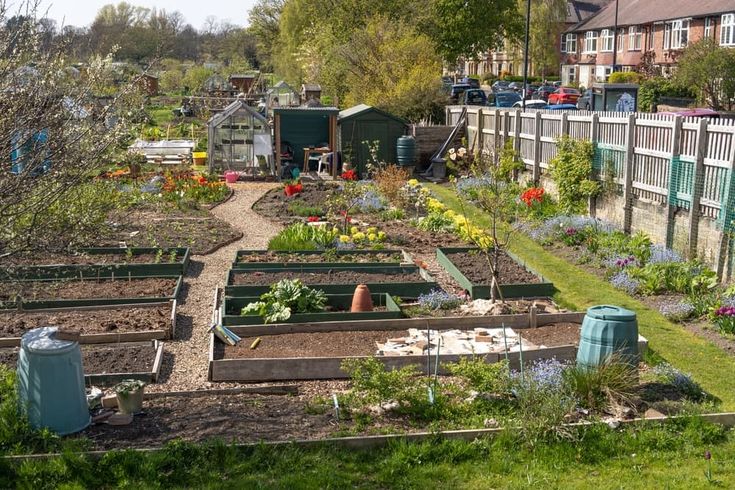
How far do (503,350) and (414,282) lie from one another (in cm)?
289

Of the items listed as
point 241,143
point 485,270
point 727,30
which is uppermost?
point 727,30

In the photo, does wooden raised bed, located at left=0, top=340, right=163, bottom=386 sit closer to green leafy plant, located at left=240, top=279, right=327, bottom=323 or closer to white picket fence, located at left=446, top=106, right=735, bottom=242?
green leafy plant, located at left=240, top=279, right=327, bottom=323

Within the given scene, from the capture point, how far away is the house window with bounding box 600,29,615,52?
207 ft

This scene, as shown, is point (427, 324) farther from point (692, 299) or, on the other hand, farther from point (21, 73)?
point (21, 73)

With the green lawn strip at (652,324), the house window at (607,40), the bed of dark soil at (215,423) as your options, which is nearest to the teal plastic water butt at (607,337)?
the green lawn strip at (652,324)

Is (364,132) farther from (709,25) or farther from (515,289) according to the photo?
(709,25)

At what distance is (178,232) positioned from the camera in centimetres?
1580

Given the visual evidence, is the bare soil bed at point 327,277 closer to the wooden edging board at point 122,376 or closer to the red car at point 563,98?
the wooden edging board at point 122,376

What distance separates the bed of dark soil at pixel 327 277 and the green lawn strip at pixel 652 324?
93.5 inches

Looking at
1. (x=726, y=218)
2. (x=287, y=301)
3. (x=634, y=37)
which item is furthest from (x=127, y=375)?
(x=634, y=37)

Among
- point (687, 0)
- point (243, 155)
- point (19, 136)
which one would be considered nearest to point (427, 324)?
point (19, 136)

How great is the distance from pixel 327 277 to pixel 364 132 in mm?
13122

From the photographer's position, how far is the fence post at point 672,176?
1327 centimetres

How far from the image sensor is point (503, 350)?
9.02 metres
